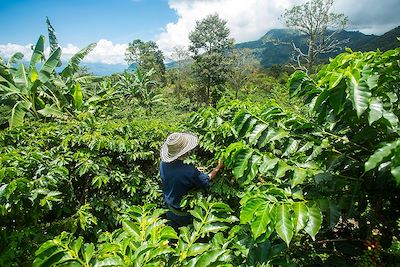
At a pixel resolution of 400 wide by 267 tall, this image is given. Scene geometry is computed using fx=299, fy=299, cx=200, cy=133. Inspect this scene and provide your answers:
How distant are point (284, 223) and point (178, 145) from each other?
2.15m

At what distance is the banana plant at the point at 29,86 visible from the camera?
30.3 ft

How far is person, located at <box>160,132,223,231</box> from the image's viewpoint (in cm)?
325

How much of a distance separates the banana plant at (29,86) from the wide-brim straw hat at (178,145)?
278 inches

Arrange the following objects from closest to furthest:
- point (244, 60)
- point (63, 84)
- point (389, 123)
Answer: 1. point (389, 123)
2. point (63, 84)
3. point (244, 60)

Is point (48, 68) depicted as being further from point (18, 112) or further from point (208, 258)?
point (208, 258)

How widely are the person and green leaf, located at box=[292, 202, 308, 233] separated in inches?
73.7

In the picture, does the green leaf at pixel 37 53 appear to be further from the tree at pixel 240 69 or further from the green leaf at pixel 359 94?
the tree at pixel 240 69

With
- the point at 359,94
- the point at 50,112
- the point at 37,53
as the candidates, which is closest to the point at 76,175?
the point at 359,94

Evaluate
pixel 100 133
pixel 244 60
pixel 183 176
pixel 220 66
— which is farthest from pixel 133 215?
pixel 244 60

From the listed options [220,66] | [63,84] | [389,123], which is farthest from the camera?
[220,66]

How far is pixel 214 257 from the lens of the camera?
1329mm

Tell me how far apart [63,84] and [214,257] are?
11.3 metres

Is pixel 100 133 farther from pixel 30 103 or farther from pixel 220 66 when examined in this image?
pixel 220 66

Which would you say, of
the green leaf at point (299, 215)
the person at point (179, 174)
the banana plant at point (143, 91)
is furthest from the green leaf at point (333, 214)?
the banana plant at point (143, 91)
